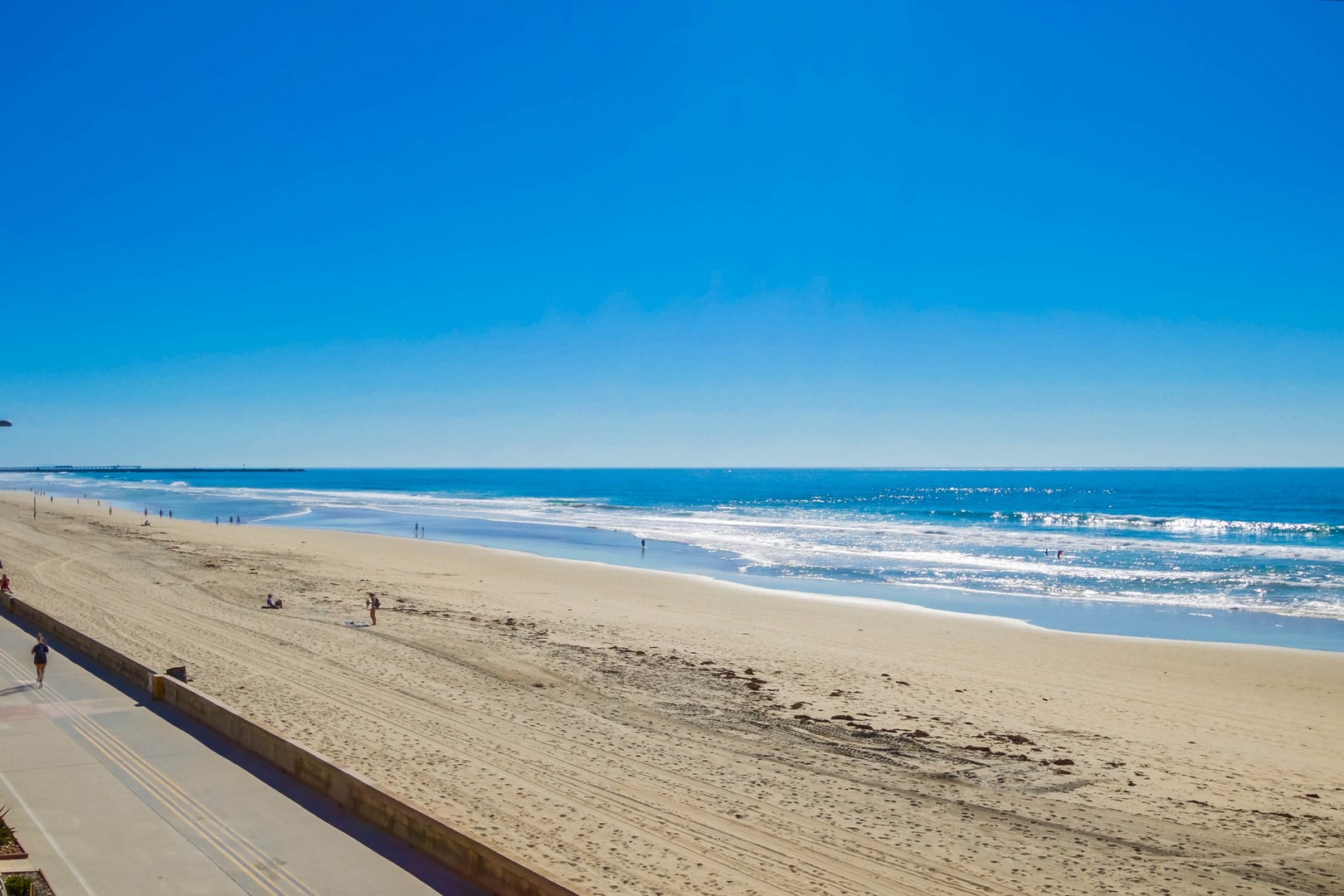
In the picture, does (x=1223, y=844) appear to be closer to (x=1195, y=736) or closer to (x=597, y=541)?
(x=1195, y=736)

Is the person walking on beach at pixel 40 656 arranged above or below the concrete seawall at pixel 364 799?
above

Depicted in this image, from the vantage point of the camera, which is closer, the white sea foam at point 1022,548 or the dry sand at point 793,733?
Answer: the dry sand at point 793,733

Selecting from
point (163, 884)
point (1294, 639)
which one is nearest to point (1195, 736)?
point (1294, 639)

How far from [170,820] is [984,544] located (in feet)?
152

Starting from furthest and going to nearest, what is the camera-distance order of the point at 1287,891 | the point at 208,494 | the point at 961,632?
the point at 208,494, the point at 961,632, the point at 1287,891

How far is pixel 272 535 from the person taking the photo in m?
49.2

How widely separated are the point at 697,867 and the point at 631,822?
4.33 feet

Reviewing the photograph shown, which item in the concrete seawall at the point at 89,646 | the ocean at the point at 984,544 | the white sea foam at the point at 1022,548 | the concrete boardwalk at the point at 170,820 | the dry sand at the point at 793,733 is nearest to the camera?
the concrete boardwalk at the point at 170,820

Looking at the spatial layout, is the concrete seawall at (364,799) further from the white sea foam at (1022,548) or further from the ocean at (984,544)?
the white sea foam at (1022,548)

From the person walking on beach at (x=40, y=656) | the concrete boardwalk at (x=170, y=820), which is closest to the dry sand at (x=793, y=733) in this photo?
the concrete boardwalk at (x=170, y=820)

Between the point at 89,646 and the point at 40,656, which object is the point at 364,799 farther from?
the point at 89,646

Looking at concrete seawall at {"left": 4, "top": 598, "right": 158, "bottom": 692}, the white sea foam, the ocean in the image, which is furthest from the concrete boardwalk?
the white sea foam

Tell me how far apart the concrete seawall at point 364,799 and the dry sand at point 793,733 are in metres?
0.98

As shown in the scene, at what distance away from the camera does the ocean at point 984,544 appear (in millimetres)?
28234
